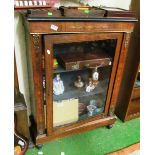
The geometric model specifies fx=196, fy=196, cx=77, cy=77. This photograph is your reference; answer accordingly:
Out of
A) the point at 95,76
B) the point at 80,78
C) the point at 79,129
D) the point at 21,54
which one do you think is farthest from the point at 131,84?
the point at 21,54

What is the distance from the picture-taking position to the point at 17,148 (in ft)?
4.89

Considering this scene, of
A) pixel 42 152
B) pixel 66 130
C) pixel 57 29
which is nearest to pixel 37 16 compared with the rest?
pixel 57 29

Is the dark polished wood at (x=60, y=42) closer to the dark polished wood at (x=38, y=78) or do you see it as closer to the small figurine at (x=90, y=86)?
the dark polished wood at (x=38, y=78)

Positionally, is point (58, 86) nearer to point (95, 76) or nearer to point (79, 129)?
point (95, 76)

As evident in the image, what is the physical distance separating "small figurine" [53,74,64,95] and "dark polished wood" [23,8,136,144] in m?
0.11

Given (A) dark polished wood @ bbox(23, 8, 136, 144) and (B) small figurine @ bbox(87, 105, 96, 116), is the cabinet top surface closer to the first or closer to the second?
(A) dark polished wood @ bbox(23, 8, 136, 144)

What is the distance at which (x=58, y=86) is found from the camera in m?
1.53

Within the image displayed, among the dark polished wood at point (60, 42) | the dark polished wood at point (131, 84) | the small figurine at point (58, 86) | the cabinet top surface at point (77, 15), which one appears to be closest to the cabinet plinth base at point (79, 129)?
the dark polished wood at point (60, 42)

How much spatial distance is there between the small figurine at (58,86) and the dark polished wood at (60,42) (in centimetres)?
11

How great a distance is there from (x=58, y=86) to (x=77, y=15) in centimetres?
58

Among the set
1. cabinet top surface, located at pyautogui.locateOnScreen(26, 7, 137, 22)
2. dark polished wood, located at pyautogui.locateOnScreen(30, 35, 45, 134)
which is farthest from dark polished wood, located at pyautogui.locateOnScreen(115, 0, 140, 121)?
dark polished wood, located at pyautogui.locateOnScreen(30, 35, 45, 134)

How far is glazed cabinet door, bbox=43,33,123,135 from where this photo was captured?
1.32 meters
